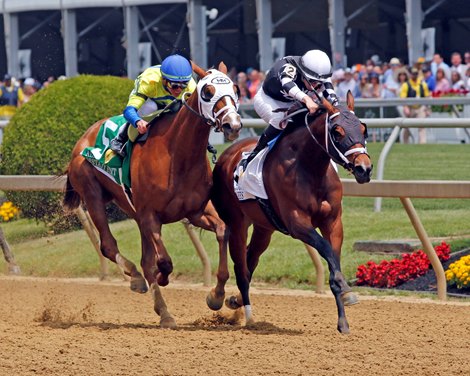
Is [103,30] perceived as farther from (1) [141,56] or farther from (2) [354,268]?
(2) [354,268]

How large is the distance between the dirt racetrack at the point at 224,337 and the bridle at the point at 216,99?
1288 millimetres

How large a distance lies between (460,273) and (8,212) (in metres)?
5.53

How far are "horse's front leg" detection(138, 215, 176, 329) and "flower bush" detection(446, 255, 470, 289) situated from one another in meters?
2.56

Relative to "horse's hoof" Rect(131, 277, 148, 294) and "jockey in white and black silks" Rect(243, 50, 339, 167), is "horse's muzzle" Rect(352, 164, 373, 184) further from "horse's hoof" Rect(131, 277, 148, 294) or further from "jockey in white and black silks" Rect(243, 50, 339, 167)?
"horse's hoof" Rect(131, 277, 148, 294)

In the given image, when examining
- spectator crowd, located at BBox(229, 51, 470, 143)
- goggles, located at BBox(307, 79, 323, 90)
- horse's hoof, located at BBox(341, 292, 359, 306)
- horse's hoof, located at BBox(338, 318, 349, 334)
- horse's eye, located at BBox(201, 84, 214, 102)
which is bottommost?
horse's hoof, located at BBox(338, 318, 349, 334)

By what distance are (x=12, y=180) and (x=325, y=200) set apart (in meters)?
4.40

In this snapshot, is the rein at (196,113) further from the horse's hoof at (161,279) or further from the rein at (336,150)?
the horse's hoof at (161,279)

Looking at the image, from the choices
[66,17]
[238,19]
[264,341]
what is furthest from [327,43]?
[264,341]

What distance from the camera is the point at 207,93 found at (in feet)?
24.2

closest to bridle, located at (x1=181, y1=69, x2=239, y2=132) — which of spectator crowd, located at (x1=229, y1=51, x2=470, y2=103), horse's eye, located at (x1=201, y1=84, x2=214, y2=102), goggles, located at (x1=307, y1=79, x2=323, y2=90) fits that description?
horse's eye, located at (x1=201, y1=84, x2=214, y2=102)

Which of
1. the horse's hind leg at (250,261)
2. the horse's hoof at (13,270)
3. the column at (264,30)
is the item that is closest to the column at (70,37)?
the column at (264,30)

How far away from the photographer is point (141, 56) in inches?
898

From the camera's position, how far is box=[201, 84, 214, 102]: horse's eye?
737 centimetres

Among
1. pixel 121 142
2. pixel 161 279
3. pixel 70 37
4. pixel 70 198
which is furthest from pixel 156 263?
pixel 70 37
